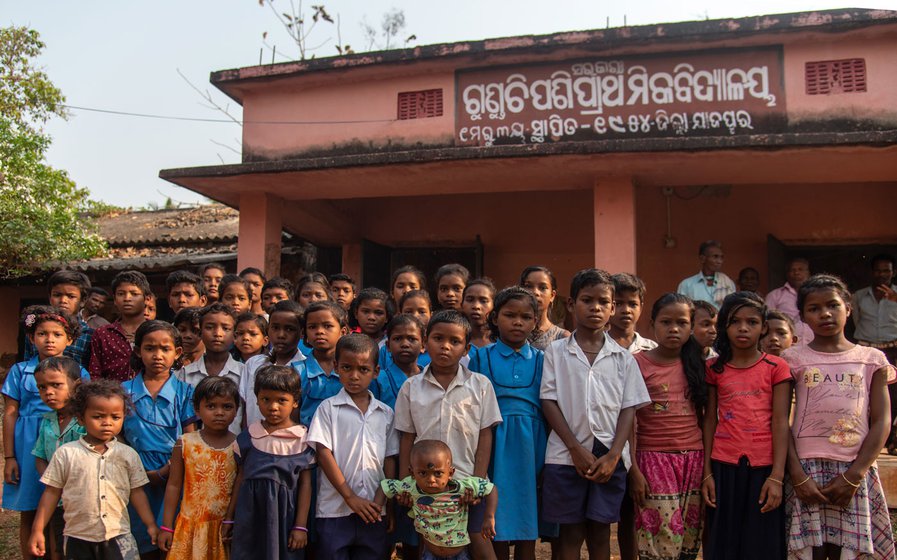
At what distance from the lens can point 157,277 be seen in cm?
923

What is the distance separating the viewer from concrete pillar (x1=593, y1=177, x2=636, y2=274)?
19.5 feet

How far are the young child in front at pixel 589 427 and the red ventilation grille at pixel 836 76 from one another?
12.2 feet

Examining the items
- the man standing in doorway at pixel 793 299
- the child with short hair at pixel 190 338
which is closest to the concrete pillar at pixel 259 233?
the child with short hair at pixel 190 338

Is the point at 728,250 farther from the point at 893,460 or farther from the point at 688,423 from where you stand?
the point at 688,423

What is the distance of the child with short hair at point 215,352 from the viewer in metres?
3.69

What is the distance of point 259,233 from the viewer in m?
6.80

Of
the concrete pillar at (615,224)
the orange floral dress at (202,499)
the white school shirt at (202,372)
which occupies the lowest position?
the orange floral dress at (202,499)

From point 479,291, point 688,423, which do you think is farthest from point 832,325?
point 479,291

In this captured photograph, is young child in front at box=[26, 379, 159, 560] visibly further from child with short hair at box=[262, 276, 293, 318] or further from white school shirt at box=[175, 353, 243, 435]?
child with short hair at box=[262, 276, 293, 318]

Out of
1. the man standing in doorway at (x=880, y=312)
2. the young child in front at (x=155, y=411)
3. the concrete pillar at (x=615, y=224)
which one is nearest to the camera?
→ the young child in front at (x=155, y=411)

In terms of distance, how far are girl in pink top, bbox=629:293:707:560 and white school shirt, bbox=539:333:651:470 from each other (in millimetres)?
129

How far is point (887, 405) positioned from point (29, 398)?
393 centimetres

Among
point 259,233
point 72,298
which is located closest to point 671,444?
point 72,298

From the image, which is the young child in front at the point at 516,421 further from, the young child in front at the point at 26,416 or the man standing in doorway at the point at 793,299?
the man standing in doorway at the point at 793,299
